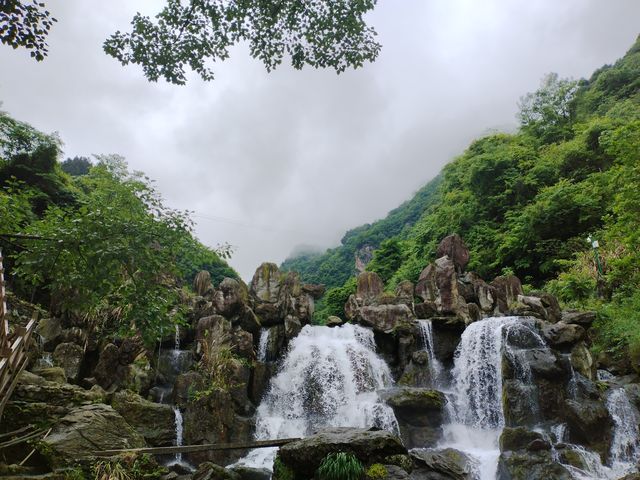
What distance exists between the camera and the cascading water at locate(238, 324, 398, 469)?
1512 centimetres

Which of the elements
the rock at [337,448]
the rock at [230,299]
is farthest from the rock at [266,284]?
the rock at [337,448]

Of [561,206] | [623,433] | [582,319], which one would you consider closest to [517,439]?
[623,433]

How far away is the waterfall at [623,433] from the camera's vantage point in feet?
35.9

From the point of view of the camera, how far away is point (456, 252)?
23234 mm

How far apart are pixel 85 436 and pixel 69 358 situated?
8.99m

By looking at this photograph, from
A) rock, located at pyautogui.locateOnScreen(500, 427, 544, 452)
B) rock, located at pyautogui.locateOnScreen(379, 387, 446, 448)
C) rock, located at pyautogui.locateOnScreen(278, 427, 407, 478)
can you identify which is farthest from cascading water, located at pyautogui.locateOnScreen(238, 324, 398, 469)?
rock, located at pyautogui.locateOnScreen(278, 427, 407, 478)

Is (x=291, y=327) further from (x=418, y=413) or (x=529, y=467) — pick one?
(x=529, y=467)

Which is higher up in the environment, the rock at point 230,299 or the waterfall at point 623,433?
the rock at point 230,299

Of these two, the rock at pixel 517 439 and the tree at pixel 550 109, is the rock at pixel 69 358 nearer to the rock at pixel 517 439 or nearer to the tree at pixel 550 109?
the rock at pixel 517 439

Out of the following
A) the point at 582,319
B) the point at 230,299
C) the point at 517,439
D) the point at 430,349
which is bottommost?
the point at 517,439

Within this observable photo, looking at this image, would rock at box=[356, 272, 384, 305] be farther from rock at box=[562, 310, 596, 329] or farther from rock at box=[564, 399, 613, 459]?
rock at box=[564, 399, 613, 459]

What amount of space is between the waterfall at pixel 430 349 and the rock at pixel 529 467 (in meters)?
5.85

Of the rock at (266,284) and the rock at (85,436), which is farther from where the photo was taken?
the rock at (266,284)

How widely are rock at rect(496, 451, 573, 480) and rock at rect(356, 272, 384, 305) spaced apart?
39.6 ft
